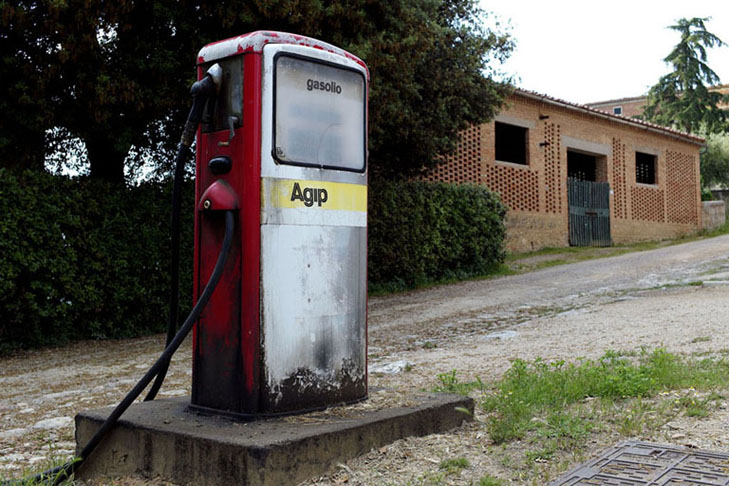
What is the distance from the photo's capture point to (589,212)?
76.1 feet

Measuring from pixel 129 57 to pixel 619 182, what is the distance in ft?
64.7

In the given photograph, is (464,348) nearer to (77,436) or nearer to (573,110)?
(77,436)

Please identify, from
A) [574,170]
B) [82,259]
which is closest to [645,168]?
[574,170]

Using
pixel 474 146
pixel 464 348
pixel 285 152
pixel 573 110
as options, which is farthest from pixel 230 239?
pixel 573 110

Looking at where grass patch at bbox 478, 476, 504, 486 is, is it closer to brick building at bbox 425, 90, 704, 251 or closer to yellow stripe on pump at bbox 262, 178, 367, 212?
yellow stripe on pump at bbox 262, 178, 367, 212

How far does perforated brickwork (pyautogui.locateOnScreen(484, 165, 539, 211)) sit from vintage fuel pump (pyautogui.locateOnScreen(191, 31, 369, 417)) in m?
16.1

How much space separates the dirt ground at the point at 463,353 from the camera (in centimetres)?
345

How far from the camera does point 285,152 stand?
3.58 meters

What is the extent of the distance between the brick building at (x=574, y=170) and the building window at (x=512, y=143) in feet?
0.10

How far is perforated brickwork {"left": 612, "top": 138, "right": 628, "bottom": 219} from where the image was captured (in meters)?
24.4

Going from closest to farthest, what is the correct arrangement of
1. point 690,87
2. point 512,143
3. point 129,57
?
1. point 129,57
2. point 512,143
3. point 690,87

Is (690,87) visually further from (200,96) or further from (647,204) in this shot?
(200,96)

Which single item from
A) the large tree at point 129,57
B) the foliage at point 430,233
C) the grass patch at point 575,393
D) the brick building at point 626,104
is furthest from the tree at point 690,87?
the grass patch at point 575,393

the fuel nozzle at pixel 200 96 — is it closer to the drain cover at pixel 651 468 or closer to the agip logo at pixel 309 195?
the agip logo at pixel 309 195
